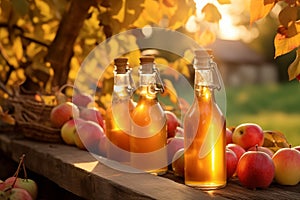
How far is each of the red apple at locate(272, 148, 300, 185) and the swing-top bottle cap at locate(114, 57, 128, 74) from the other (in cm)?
43

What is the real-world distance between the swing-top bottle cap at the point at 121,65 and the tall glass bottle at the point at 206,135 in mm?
274

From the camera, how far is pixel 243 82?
28266mm

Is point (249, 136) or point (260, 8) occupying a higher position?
point (260, 8)

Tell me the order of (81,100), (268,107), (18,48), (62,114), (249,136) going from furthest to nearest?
1. (268,107)
2. (18,48)
3. (81,100)
4. (62,114)
5. (249,136)

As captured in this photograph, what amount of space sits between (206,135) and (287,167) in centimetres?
20

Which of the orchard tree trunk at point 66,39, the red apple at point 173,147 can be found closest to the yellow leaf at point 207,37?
the orchard tree trunk at point 66,39

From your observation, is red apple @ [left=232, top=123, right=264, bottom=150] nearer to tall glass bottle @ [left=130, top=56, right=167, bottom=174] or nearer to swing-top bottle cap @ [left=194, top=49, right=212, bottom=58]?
tall glass bottle @ [left=130, top=56, right=167, bottom=174]

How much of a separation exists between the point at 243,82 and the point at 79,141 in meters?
26.5

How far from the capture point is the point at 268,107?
18984mm

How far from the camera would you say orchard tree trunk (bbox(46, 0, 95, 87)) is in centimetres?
253

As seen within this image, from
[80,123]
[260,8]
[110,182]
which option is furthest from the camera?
[80,123]

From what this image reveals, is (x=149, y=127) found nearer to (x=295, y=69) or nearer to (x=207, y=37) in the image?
(x=295, y=69)

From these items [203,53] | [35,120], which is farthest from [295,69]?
[35,120]

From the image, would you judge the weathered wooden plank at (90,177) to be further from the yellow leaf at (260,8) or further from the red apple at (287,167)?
the yellow leaf at (260,8)
